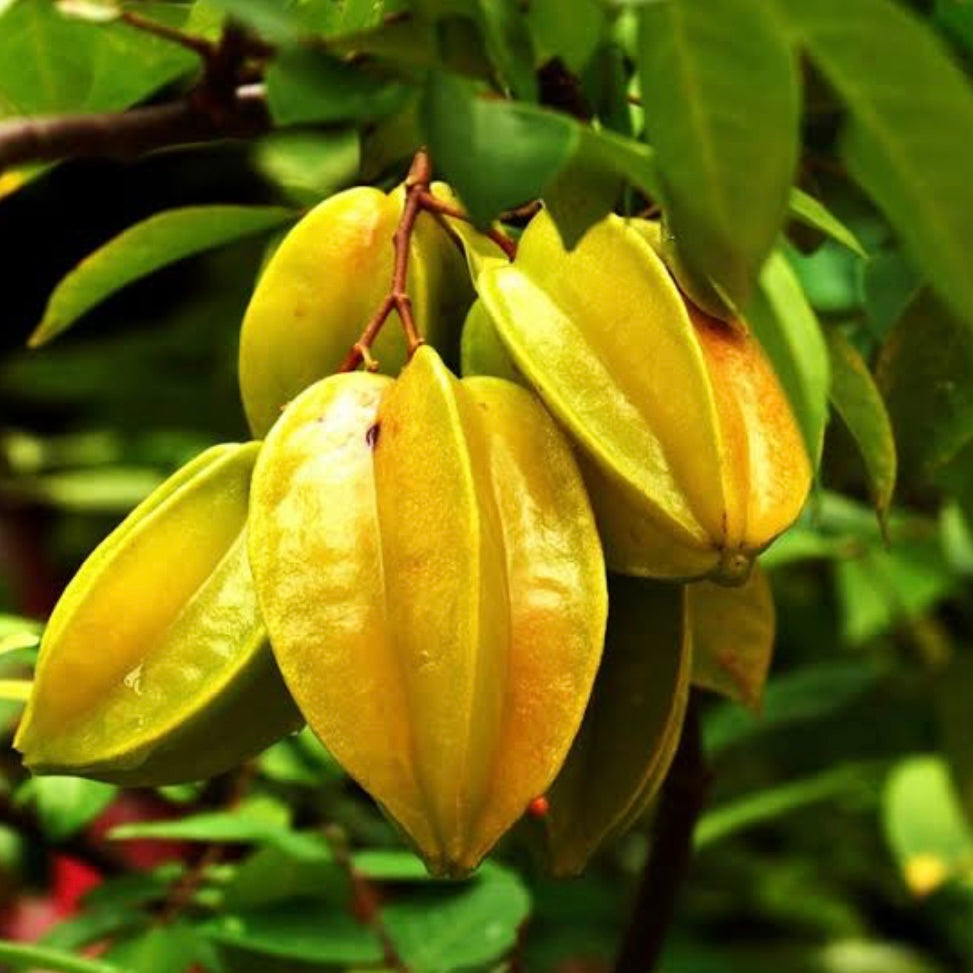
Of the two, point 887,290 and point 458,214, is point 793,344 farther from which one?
point 887,290

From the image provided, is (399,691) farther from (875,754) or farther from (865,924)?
(865,924)

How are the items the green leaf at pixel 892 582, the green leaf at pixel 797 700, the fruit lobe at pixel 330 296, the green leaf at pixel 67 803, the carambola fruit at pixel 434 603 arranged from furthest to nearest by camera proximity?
the green leaf at pixel 892 582, the green leaf at pixel 797 700, the green leaf at pixel 67 803, the fruit lobe at pixel 330 296, the carambola fruit at pixel 434 603

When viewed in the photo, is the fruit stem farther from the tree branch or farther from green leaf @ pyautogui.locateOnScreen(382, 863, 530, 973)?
green leaf @ pyautogui.locateOnScreen(382, 863, 530, 973)

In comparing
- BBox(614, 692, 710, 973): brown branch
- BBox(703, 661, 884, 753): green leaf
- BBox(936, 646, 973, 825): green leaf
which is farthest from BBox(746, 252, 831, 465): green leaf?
BBox(936, 646, 973, 825): green leaf

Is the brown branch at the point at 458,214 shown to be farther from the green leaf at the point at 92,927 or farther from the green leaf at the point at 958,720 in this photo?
the green leaf at the point at 958,720

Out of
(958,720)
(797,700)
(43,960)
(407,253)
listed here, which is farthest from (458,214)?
(958,720)

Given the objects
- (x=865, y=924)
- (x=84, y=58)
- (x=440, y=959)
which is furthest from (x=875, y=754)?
(x=84, y=58)

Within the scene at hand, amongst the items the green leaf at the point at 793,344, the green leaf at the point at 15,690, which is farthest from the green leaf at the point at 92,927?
the green leaf at the point at 793,344
